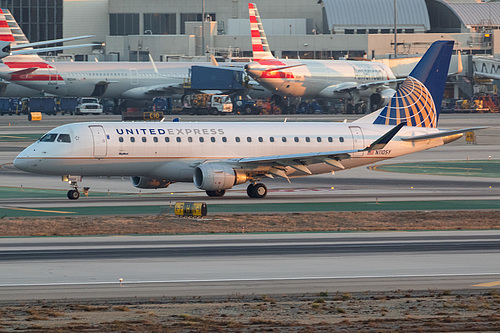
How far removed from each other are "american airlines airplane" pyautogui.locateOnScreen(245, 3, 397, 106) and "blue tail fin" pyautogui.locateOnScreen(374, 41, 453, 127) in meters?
64.5

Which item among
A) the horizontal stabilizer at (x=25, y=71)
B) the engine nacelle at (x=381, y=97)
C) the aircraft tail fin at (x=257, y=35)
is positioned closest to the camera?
the aircraft tail fin at (x=257, y=35)

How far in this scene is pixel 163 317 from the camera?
2002 centimetres

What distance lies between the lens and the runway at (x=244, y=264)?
23.7m

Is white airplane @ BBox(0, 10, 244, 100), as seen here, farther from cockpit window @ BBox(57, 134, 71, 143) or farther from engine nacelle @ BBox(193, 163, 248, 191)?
engine nacelle @ BBox(193, 163, 248, 191)

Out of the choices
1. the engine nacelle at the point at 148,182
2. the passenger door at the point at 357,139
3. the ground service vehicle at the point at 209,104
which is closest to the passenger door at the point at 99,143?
the engine nacelle at the point at 148,182

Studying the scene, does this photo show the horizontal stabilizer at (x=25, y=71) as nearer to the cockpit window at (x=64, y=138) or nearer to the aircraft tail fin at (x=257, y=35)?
the aircraft tail fin at (x=257, y=35)

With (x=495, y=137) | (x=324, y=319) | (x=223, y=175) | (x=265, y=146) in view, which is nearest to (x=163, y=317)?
(x=324, y=319)

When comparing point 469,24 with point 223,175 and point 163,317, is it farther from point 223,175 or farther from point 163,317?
point 163,317

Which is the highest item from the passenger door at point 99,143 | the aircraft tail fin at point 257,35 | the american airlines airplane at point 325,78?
the aircraft tail fin at point 257,35

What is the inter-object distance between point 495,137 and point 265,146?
48.0 metres

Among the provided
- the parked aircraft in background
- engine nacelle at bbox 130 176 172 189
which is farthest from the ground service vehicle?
engine nacelle at bbox 130 176 172 189

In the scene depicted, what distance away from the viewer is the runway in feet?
77.9

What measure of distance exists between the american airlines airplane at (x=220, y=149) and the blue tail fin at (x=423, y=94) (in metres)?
0.08

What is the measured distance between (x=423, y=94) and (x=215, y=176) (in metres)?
15.1
